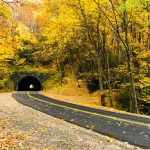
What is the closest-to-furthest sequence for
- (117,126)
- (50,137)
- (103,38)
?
(50,137), (117,126), (103,38)

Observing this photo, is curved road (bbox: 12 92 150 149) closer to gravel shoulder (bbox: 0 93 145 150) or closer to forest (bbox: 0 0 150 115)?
gravel shoulder (bbox: 0 93 145 150)

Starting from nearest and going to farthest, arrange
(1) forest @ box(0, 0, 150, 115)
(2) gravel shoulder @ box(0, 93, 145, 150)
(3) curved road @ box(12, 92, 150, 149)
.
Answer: (2) gravel shoulder @ box(0, 93, 145, 150)
(3) curved road @ box(12, 92, 150, 149)
(1) forest @ box(0, 0, 150, 115)

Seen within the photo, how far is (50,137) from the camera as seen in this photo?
9477mm

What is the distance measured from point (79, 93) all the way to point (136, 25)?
10.5m

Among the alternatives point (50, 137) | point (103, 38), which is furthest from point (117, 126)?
point (103, 38)

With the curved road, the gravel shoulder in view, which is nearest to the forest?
the gravel shoulder

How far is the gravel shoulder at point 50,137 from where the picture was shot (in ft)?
27.1

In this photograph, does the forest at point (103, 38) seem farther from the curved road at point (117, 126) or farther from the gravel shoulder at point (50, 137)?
the curved road at point (117, 126)

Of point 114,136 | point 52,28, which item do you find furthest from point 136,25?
point 114,136

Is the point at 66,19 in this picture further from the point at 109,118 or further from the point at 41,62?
the point at 41,62

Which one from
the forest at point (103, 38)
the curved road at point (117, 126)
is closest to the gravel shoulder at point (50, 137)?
the curved road at point (117, 126)

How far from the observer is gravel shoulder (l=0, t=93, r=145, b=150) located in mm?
8250

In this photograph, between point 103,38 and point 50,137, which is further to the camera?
point 103,38

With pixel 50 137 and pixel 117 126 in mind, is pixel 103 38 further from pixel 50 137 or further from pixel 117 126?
pixel 50 137
